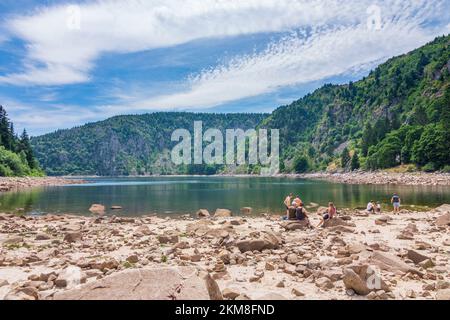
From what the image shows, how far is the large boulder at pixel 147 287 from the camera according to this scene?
870cm

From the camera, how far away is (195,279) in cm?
941

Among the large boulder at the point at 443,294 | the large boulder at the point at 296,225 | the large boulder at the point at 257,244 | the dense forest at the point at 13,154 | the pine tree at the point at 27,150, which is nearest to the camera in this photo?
the large boulder at the point at 443,294

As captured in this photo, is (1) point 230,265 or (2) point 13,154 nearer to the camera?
(1) point 230,265

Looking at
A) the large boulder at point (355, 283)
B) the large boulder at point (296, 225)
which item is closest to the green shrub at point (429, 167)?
the large boulder at point (296, 225)

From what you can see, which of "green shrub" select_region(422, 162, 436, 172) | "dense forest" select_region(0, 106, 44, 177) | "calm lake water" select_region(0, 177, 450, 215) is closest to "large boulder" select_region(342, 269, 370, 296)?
"calm lake water" select_region(0, 177, 450, 215)

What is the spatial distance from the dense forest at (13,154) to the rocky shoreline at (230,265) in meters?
114

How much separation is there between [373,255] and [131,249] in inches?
468

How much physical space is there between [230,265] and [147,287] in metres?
6.66

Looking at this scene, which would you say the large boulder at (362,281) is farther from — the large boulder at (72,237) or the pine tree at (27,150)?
the pine tree at (27,150)

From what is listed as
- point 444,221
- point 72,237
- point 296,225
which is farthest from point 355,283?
point 444,221

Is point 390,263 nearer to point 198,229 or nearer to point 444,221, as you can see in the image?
point 198,229

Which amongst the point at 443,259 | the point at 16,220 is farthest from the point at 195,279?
the point at 16,220

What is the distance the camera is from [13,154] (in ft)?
427

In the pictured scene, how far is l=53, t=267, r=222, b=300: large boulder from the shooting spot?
8.70 metres
